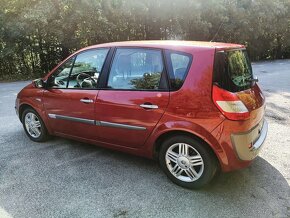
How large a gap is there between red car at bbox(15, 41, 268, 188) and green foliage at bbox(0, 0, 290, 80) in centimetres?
993

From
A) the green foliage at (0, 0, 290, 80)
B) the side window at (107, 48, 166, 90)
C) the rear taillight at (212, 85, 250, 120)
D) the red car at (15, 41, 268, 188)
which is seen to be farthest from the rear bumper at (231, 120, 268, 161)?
the green foliage at (0, 0, 290, 80)

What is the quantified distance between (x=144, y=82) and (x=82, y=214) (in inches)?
61.0

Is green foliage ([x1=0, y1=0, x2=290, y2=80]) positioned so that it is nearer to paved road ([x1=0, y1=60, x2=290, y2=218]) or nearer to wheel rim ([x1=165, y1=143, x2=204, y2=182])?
paved road ([x1=0, y1=60, x2=290, y2=218])

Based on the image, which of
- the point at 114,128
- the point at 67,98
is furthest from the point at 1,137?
the point at 114,128

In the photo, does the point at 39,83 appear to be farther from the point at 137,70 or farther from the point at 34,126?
the point at 137,70

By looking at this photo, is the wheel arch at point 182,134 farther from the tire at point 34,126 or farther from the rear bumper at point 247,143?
the tire at point 34,126

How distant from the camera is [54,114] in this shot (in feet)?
14.8

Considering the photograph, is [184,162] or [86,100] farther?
[86,100]

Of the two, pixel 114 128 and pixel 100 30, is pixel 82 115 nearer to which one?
pixel 114 128

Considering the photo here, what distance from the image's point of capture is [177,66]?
3385 millimetres

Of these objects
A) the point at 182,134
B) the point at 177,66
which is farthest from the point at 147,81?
the point at 182,134

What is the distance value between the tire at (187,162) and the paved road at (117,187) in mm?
118

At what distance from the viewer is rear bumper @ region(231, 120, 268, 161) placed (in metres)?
3.14

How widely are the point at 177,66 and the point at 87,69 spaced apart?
4.71 feet
